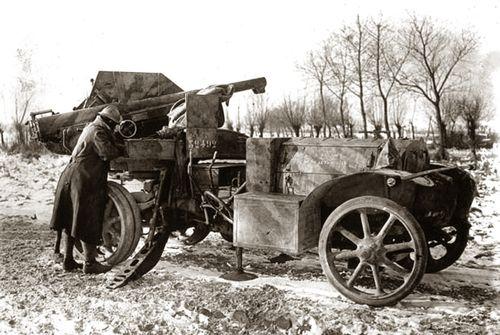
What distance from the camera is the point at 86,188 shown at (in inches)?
213

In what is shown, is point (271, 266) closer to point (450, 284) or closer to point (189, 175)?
point (189, 175)

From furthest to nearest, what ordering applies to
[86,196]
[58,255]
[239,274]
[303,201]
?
[58,255] → [86,196] → [239,274] → [303,201]


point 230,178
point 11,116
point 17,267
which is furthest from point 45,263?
point 11,116

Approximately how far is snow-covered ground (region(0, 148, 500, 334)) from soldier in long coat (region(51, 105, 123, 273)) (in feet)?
0.89

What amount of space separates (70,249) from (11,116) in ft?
75.5

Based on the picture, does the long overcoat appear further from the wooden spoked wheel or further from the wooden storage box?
the wooden storage box

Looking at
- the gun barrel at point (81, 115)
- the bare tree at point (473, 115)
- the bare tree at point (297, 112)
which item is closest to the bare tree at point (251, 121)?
the bare tree at point (297, 112)

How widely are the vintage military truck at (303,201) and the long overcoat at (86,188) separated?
25 centimetres

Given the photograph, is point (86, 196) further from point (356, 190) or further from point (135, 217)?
point (356, 190)

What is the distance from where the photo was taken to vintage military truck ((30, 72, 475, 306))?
4281 mm

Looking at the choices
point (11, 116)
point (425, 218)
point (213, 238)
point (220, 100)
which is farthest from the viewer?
point (11, 116)

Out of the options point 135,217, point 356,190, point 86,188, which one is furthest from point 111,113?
point 356,190

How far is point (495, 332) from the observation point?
3.73 metres

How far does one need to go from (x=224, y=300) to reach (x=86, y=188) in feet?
6.55
